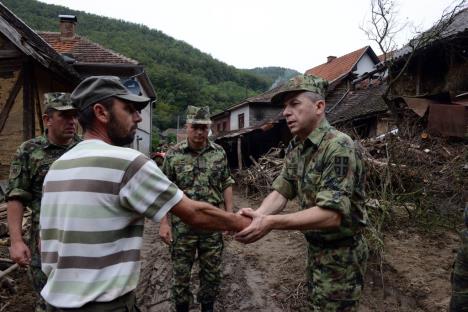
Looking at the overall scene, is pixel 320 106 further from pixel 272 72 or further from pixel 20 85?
pixel 272 72

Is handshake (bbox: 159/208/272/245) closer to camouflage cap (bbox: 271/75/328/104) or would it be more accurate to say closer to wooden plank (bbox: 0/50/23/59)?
camouflage cap (bbox: 271/75/328/104)

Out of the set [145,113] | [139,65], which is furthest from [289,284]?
[145,113]

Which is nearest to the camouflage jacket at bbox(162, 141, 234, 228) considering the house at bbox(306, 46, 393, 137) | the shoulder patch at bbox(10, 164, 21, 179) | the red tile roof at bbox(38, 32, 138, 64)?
the shoulder patch at bbox(10, 164, 21, 179)

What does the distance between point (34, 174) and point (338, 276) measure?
7.92 ft

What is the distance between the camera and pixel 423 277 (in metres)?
5.03

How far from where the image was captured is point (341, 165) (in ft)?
7.28

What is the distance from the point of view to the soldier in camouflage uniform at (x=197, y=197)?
3.87 m

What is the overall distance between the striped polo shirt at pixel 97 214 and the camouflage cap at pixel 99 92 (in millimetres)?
229

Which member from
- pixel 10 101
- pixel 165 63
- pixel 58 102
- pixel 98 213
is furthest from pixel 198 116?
pixel 165 63

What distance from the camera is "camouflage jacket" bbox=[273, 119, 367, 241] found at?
7.13ft

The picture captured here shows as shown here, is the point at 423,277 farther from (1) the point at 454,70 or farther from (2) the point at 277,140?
(2) the point at 277,140

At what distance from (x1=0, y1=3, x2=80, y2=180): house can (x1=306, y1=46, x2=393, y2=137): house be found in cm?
722

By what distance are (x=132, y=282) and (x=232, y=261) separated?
15.7ft

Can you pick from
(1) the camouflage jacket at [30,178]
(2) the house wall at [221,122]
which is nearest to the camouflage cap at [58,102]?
(1) the camouflage jacket at [30,178]
